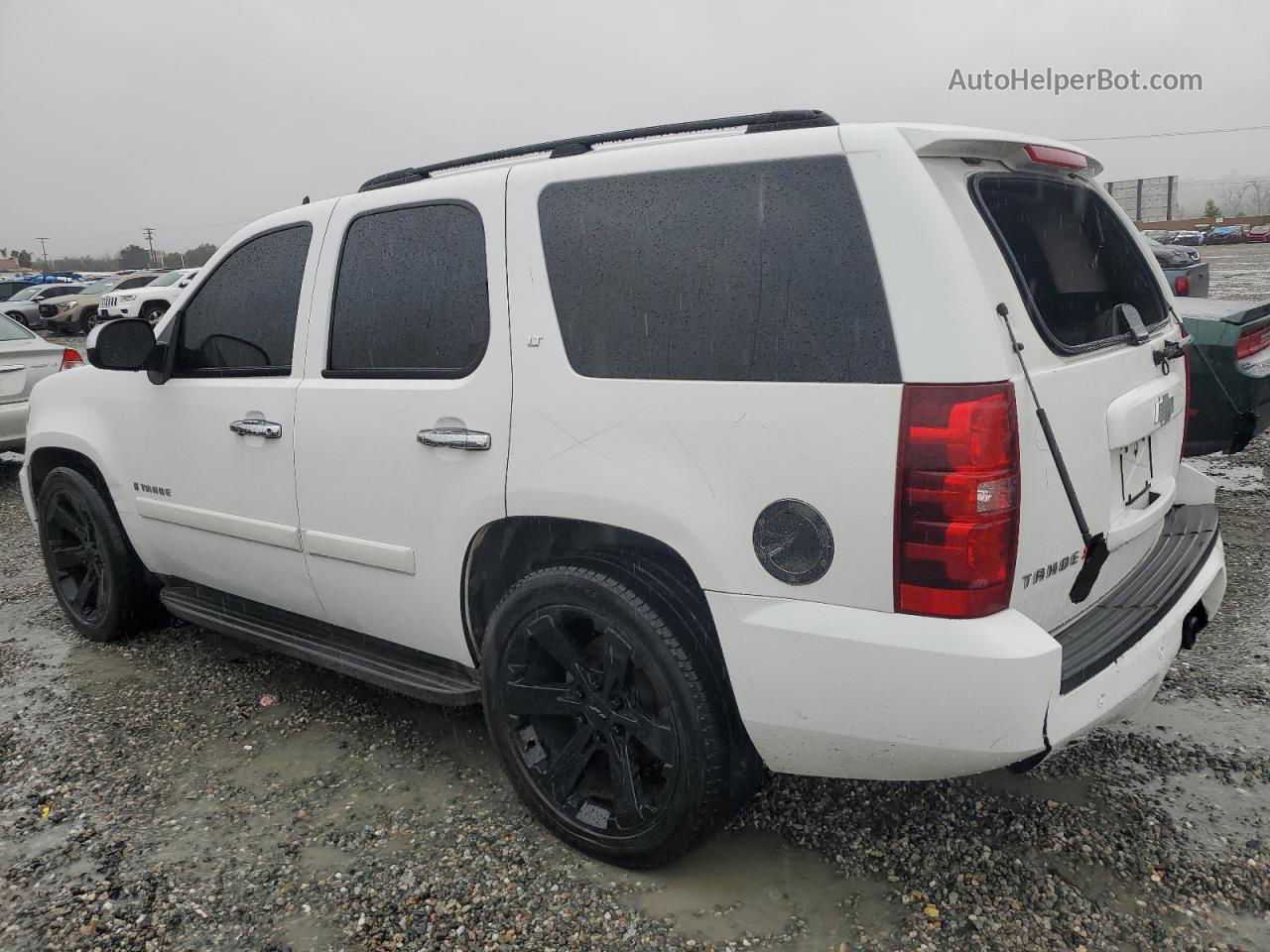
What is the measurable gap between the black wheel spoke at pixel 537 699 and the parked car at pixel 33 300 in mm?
24518

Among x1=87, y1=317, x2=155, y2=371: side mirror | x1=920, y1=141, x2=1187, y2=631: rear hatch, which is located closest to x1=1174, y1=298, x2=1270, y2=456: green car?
x1=920, y1=141, x2=1187, y2=631: rear hatch

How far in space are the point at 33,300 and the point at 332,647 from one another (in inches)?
1126

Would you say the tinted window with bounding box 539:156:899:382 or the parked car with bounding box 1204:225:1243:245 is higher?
the tinted window with bounding box 539:156:899:382

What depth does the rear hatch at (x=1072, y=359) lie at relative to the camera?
2129 millimetres

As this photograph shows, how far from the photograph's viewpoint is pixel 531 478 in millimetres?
2588

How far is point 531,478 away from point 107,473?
244 cm

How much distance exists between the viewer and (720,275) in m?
2.29

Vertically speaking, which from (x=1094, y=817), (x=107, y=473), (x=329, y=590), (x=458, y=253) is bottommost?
(x=1094, y=817)

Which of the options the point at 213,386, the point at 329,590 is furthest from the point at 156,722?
the point at 213,386

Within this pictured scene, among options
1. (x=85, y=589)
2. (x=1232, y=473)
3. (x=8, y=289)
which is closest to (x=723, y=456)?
(x=85, y=589)

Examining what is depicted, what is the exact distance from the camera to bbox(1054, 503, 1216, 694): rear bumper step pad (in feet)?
7.48

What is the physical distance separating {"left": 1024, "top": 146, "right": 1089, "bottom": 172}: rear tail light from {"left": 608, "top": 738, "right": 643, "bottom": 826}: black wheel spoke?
5.93 feet

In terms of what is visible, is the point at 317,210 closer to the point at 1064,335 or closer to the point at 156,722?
the point at 156,722

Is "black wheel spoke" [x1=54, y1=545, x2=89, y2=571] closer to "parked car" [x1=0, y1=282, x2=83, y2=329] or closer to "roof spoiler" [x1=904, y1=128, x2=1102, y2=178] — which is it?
"roof spoiler" [x1=904, y1=128, x2=1102, y2=178]
